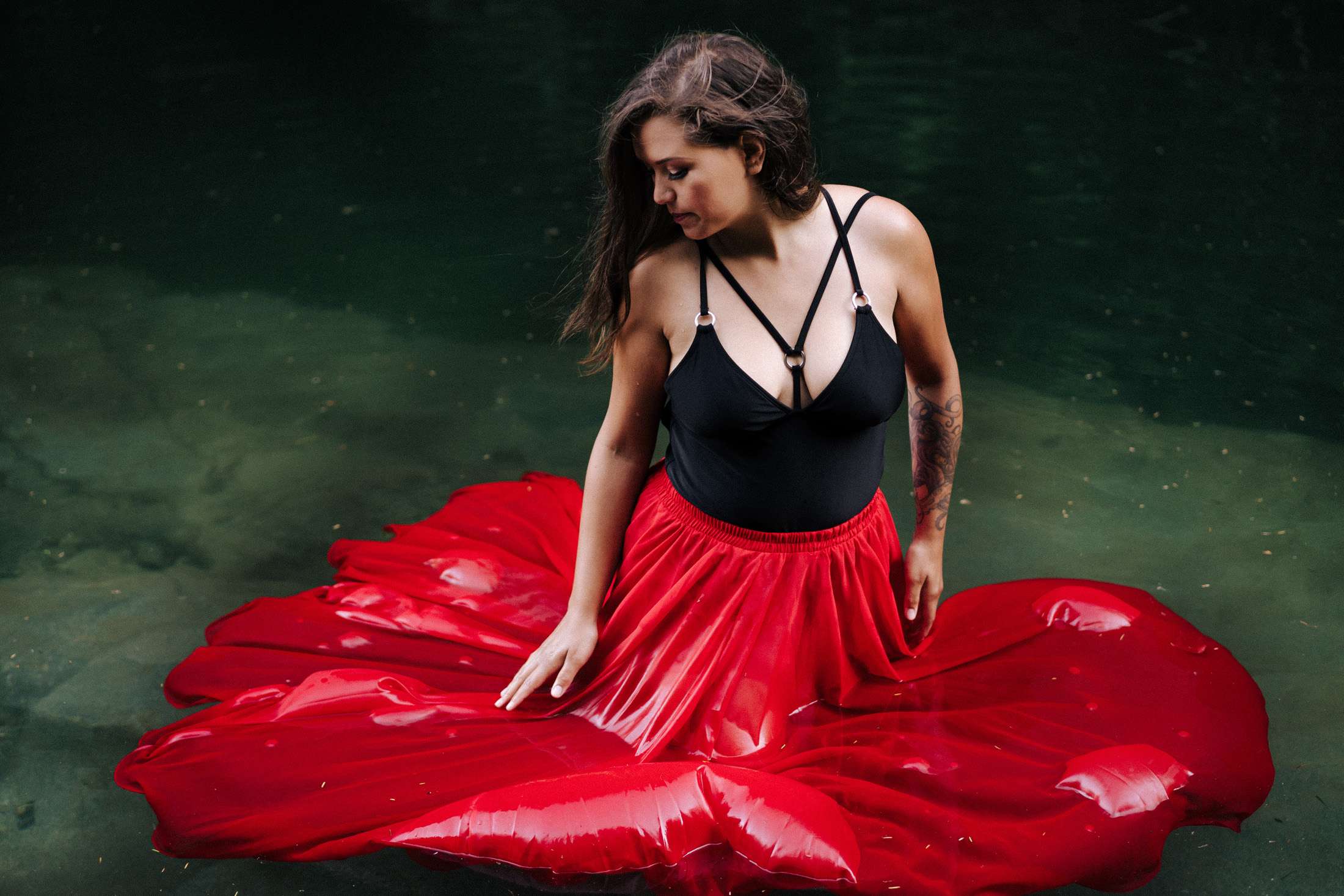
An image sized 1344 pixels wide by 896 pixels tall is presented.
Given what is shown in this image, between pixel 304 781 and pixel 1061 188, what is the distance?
→ 166 inches

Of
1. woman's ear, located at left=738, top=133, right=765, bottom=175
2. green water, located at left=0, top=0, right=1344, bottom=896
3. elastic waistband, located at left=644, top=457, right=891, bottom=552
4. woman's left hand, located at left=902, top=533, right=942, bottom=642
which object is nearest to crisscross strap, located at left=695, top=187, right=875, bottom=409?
woman's ear, located at left=738, top=133, right=765, bottom=175

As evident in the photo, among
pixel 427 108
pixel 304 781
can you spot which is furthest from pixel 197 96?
pixel 304 781

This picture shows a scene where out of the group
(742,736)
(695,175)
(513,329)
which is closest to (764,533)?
(742,736)

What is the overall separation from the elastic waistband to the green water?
25.9 inches

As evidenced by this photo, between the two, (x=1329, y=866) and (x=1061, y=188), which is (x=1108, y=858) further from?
(x=1061, y=188)

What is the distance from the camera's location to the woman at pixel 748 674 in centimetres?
172

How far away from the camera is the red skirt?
1.73 m

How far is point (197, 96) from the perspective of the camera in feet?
21.9

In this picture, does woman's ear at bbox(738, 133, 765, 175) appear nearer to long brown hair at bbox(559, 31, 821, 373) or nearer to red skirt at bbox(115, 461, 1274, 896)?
long brown hair at bbox(559, 31, 821, 373)

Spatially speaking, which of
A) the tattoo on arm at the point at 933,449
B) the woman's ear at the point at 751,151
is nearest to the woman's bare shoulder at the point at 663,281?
the woman's ear at the point at 751,151

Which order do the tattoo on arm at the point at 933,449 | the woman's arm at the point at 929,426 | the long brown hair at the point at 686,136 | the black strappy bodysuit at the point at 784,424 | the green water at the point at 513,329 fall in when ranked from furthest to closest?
the green water at the point at 513,329
the tattoo on arm at the point at 933,449
the woman's arm at the point at 929,426
the black strappy bodysuit at the point at 784,424
the long brown hair at the point at 686,136

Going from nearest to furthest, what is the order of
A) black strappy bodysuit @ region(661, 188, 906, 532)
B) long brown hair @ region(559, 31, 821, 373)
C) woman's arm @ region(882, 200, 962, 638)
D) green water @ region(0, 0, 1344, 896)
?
long brown hair @ region(559, 31, 821, 373) < black strappy bodysuit @ region(661, 188, 906, 532) < woman's arm @ region(882, 200, 962, 638) < green water @ region(0, 0, 1344, 896)

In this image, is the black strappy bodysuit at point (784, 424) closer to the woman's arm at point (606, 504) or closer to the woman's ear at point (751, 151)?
the woman's arm at point (606, 504)

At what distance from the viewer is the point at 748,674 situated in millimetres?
1938
